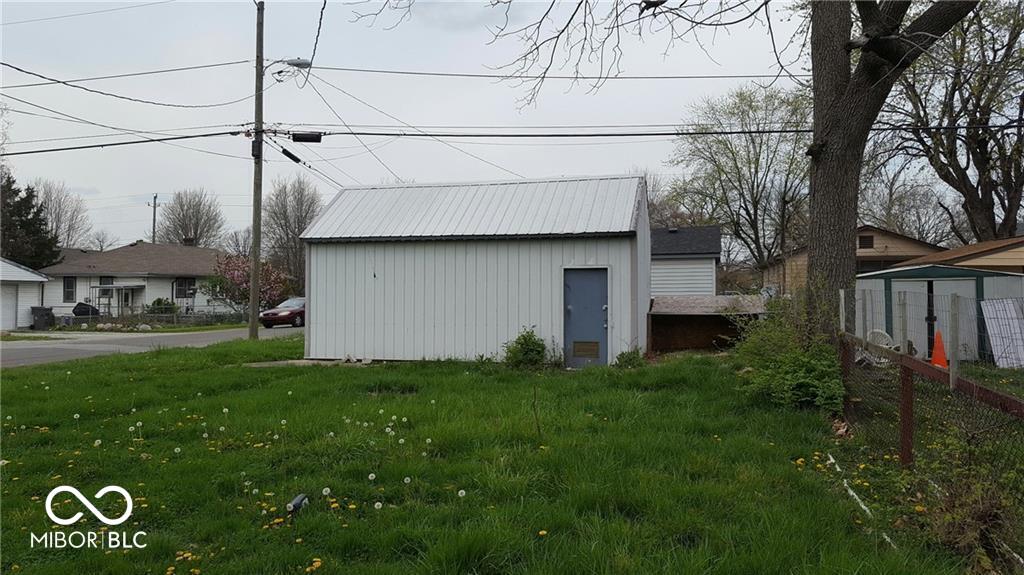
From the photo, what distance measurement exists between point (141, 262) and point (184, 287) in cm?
280

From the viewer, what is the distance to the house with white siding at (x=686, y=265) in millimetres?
26797

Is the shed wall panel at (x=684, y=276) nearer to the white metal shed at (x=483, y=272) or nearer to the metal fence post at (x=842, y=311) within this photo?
the white metal shed at (x=483, y=272)

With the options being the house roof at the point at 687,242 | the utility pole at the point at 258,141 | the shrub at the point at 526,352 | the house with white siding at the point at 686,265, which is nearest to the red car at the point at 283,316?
the utility pole at the point at 258,141

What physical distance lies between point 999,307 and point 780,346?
17.5 ft

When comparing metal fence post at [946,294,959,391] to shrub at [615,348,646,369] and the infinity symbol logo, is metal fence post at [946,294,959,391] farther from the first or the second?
shrub at [615,348,646,369]

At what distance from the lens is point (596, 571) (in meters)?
3.09

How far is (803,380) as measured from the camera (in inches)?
258

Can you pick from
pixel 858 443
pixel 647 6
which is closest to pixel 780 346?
pixel 858 443

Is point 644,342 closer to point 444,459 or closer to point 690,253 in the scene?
point 444,459

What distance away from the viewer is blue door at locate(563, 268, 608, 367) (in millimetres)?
11578

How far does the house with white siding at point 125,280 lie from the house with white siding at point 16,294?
3.66 metres

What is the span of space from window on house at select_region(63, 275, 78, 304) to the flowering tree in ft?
24.1

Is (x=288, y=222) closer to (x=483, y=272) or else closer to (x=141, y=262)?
(x=141, y=262)

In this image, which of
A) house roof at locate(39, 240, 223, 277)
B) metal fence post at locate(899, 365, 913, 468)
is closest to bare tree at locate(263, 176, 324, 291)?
house roof at locate(39, 240, 223, 277)
